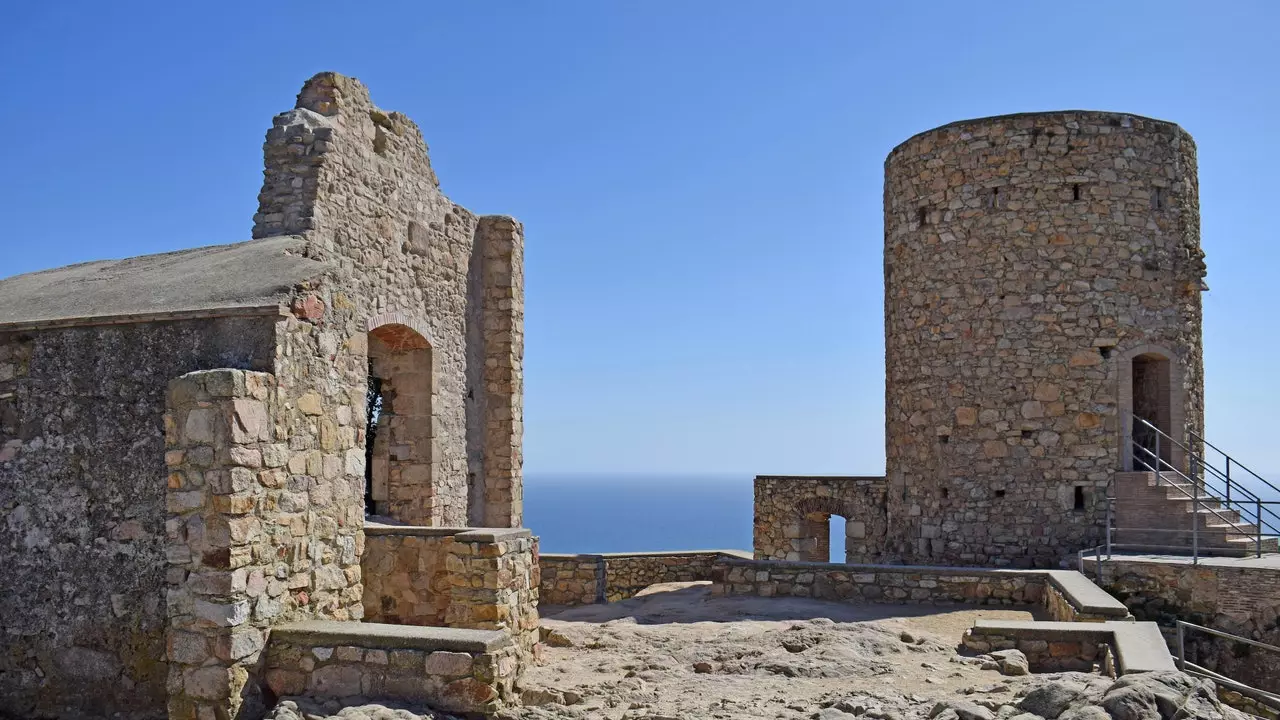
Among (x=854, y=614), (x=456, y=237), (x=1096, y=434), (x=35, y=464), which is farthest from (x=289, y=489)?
(x=1096, y=434)

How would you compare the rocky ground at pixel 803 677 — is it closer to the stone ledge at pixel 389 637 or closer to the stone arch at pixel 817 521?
the stone ledge at pixel 389 637

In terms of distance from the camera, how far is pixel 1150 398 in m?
14.8

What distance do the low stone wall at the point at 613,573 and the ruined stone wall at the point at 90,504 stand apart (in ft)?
23.0

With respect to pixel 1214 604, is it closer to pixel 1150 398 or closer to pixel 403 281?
pixel 1150 398

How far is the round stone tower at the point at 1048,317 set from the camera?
1395 centimetres

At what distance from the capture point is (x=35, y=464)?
24.0 ft

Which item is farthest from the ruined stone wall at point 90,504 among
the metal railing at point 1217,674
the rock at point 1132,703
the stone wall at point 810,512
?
the stone wall at point 810,512

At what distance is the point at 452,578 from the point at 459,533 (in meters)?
0.34

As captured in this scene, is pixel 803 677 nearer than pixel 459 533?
Yes

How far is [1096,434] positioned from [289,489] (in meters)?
10.6

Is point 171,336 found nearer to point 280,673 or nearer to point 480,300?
point 280,673

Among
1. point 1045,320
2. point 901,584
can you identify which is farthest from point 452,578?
point 1045,320

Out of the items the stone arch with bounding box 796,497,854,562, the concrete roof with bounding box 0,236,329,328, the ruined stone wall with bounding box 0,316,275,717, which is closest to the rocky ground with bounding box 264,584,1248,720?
the ruined stone wall with bounding box 0,316,275,717

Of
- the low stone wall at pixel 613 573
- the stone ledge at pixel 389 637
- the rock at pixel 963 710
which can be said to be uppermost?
the stone ledge at pixel 389 637
